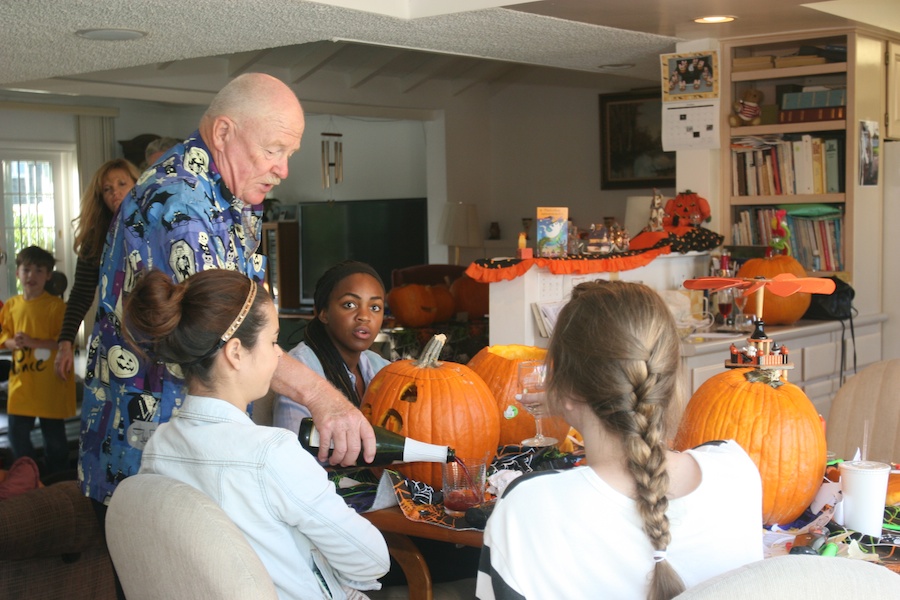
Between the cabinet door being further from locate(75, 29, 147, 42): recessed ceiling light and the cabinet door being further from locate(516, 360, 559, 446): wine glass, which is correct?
locate(75, 29, 147, 42): recessed ceiling light

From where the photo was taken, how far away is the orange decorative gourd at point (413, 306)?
20.2 ft

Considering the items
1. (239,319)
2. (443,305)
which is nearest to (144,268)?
(239,319)

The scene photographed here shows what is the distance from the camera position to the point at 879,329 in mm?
5301

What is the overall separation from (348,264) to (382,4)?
1.68 meters

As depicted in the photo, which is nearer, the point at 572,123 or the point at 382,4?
the point at 382,4

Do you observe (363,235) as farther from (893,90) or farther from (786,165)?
(893,90)

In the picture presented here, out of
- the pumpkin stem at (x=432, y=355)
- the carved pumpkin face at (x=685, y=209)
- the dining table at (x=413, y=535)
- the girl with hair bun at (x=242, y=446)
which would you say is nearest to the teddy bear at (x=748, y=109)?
the carved pumpkin face at (x=685, y=209)

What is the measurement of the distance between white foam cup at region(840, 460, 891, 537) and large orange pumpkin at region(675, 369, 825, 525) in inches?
5.5

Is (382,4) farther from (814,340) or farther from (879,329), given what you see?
(879,329)

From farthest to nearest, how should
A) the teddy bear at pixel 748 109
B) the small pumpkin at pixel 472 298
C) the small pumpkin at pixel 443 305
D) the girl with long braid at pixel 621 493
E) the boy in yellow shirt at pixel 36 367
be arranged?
the small pumpkin at pixel 472 298 < the small pumpkin at pixel 443 305 < the boy in yellow shirt at pixel 36 367 < the teddy bear at pixel 748 109 < the girl with long braid at pixel 621 493

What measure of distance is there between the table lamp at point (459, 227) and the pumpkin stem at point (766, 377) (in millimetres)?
6927

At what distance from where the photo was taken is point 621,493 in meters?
1.43

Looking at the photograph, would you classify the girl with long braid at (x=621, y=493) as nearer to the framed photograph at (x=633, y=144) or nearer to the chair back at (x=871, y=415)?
the chair back at (x=871, y=415)

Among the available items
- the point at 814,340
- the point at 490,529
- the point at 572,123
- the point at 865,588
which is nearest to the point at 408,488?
the point at 490,529
